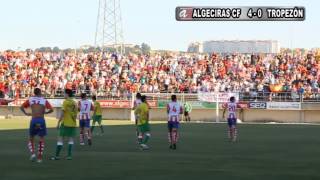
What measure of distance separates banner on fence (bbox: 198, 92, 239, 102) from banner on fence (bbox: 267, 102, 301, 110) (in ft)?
9.33

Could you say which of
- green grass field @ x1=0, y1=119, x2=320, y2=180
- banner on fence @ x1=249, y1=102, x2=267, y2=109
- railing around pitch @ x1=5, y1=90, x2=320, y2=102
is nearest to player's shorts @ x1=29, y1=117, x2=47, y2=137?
green grass field @ x1=0, y1=119, x2=320, y2=180

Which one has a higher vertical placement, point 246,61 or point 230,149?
point 246,61

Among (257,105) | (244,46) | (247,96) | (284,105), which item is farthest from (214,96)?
(244,46)

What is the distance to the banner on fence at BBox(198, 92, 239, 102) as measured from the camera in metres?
56.2

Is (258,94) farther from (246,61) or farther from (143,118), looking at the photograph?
(143,118)

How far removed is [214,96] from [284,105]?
5710 mm

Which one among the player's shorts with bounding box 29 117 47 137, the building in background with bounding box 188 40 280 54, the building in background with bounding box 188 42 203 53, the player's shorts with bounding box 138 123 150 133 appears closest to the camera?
the player's shorts with bounding box 29 117 47 137

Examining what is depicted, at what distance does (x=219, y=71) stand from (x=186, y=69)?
3275mm

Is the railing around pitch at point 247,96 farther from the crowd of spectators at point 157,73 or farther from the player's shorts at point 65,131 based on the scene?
the player's shorts at point 65,131

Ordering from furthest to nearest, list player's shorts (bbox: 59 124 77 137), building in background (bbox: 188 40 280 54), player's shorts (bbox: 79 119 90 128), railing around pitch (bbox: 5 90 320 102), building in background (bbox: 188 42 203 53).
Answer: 1. building in background (bbox: 188 42 203 53)
2. building in background (bbox: 188 40 280 54)
3. railing around pitch (bbox: 5 90 320 102)
4. player's shorts (bbox: 79 119 90 128)
5. player's shorts (bbox: 59 124 77 137)

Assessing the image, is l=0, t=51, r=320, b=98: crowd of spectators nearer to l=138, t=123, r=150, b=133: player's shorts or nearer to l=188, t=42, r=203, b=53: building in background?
l=138, t=123, r=150, b=133: player's shorts

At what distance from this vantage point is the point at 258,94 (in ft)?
186

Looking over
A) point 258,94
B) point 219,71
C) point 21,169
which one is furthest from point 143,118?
point 219,71

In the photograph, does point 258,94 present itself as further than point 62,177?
Yes
